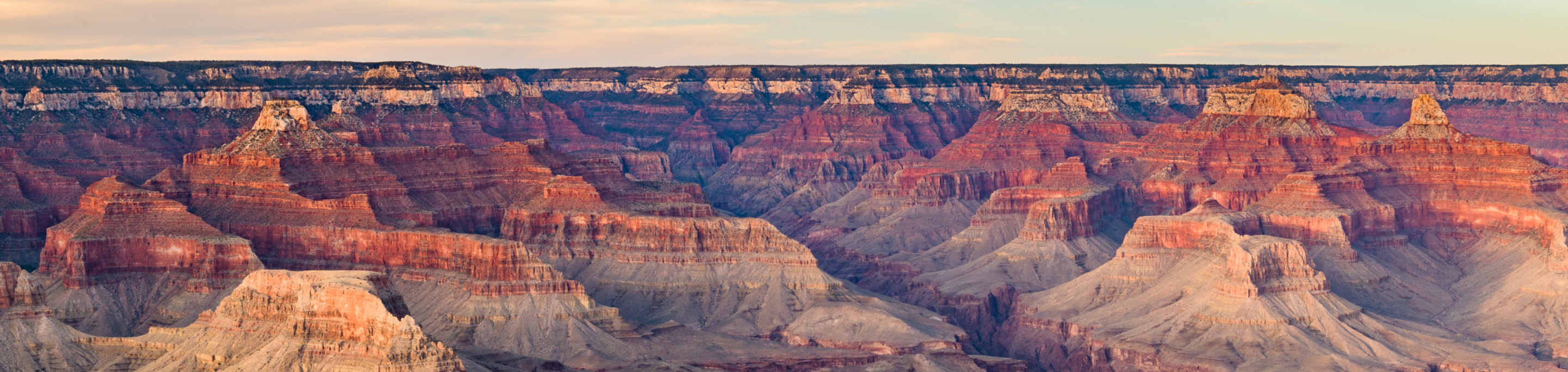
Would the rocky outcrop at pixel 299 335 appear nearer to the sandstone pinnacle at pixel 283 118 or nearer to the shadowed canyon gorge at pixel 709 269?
the shadowed canyon gorge at pixel 709 269

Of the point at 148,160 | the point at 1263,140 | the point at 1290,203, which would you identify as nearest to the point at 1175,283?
the point at 1290,203

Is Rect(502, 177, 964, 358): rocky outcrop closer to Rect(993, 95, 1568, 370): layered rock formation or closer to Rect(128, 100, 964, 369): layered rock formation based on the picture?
Rect(128, 100, 964, 369): layered rock formation

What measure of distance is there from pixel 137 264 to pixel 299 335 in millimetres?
43753

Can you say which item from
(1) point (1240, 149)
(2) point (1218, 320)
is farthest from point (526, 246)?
(1) point (1240, 149)

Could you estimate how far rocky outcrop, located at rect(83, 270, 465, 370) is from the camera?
262ft

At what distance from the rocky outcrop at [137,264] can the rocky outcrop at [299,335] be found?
25.3m

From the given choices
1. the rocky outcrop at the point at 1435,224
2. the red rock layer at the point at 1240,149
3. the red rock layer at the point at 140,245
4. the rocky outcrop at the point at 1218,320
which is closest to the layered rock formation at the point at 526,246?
the red rock layer at the point at 140,245

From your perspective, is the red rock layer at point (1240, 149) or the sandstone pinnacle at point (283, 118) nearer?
the sandstone pinnacle at point (283, 118)

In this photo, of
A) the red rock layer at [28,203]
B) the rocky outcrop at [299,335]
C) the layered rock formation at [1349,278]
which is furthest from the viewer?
the red rock layer at [28,203]

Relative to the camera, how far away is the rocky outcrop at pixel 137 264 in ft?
387

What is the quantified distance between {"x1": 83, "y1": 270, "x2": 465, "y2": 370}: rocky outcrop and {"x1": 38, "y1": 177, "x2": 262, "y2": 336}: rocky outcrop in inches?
995

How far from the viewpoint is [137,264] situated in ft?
405

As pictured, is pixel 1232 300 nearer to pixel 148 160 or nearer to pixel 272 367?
pixel 272 367

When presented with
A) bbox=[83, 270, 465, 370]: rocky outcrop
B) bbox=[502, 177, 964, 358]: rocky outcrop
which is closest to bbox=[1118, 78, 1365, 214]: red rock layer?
bbox=[502, 177, 964, 358]: rocky outcrop
